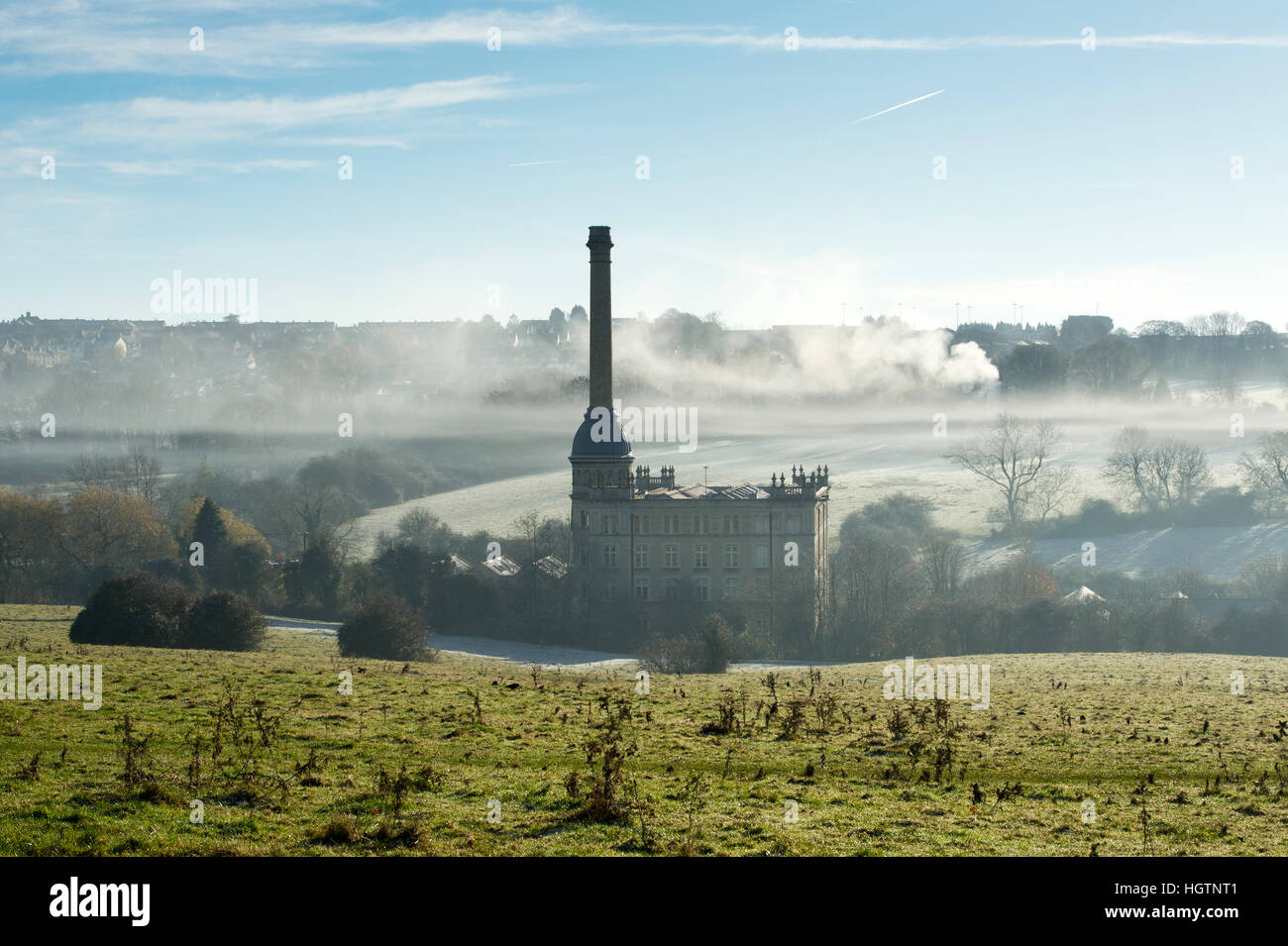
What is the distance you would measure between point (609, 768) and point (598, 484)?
7187 centimetres

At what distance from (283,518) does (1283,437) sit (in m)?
102

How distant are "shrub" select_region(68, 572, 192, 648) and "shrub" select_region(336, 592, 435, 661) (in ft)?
29.0

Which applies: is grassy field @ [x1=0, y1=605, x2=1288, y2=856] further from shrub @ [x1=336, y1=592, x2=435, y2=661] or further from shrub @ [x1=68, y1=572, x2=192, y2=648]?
shrub @ [x1=336, y1=592, x2=435, y2=661]

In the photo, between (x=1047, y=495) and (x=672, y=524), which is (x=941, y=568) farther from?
(x=1047, y=495)

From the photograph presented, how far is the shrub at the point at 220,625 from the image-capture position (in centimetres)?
5319

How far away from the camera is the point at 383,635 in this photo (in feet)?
A: 197

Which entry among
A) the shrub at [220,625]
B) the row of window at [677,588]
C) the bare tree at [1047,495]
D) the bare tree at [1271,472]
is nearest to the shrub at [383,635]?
the shrub at [220,625]

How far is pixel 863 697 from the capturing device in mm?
36062

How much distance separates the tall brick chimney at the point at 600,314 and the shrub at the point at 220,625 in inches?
1699

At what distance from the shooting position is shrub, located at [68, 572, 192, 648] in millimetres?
51125

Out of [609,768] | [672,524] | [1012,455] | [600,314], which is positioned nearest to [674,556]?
[672,524]

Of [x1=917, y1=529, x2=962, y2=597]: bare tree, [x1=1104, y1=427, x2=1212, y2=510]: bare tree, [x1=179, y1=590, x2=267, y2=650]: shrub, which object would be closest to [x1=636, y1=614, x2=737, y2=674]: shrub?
[x1=179, y1=590, x2=267, y2=650]: shrub

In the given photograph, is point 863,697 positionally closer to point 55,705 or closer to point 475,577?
point 55,705
